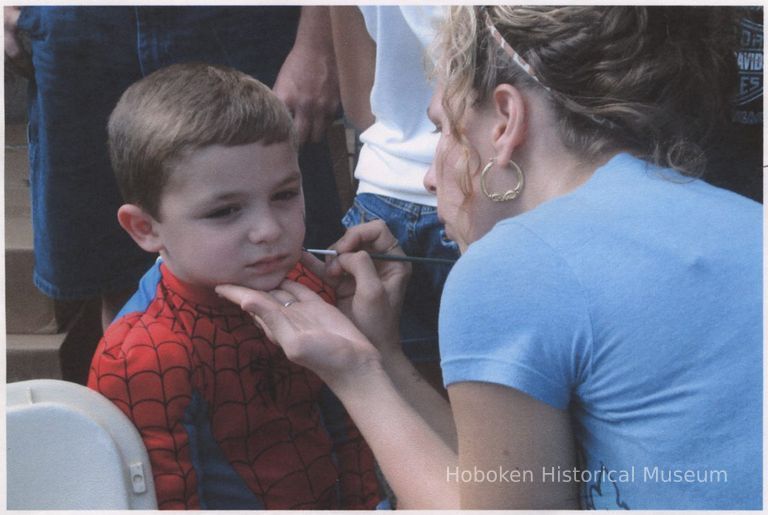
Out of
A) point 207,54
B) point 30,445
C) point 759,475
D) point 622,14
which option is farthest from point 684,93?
point 30,445

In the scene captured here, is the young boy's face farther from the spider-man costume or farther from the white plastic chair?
the white plastic chair

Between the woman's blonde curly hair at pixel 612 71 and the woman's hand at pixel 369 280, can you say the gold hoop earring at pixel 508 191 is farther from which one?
the woman's hand at pixel 369 280

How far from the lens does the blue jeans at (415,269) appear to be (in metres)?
1.04

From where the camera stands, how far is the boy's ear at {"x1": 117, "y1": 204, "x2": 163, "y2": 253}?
37.9 inches

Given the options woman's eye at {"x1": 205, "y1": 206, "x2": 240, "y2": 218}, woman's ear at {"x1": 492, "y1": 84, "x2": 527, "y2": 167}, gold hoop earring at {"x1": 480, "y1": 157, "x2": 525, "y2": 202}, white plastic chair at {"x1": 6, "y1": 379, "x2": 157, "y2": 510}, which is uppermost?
woman's ear at {"x1": 492, "y1": 84, "x2": 527, "y2": 167}

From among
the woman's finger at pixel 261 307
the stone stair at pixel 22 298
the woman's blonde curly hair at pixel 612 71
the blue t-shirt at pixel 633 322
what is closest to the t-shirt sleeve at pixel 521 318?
the blue t-shirt at pixel 633 322

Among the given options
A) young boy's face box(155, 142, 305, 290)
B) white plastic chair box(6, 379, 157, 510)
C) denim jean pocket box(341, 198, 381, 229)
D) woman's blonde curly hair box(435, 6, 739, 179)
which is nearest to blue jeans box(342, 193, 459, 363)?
denim jean pocket box(341, 198, 381, 229)

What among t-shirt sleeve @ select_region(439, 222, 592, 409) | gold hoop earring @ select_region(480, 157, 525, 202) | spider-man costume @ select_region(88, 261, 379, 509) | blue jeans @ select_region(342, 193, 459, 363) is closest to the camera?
t-shirt sleeve @ select_region(439, 222, 592, 409)

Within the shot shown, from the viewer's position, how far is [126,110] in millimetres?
963

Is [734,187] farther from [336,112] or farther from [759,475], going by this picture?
[336,112]

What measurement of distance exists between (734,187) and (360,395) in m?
0.51

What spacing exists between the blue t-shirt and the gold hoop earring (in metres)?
0.06

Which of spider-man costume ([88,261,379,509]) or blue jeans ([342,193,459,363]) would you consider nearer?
spider-man costume ([88,261,379,509])

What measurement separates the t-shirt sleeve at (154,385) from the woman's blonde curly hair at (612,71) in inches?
16.0
